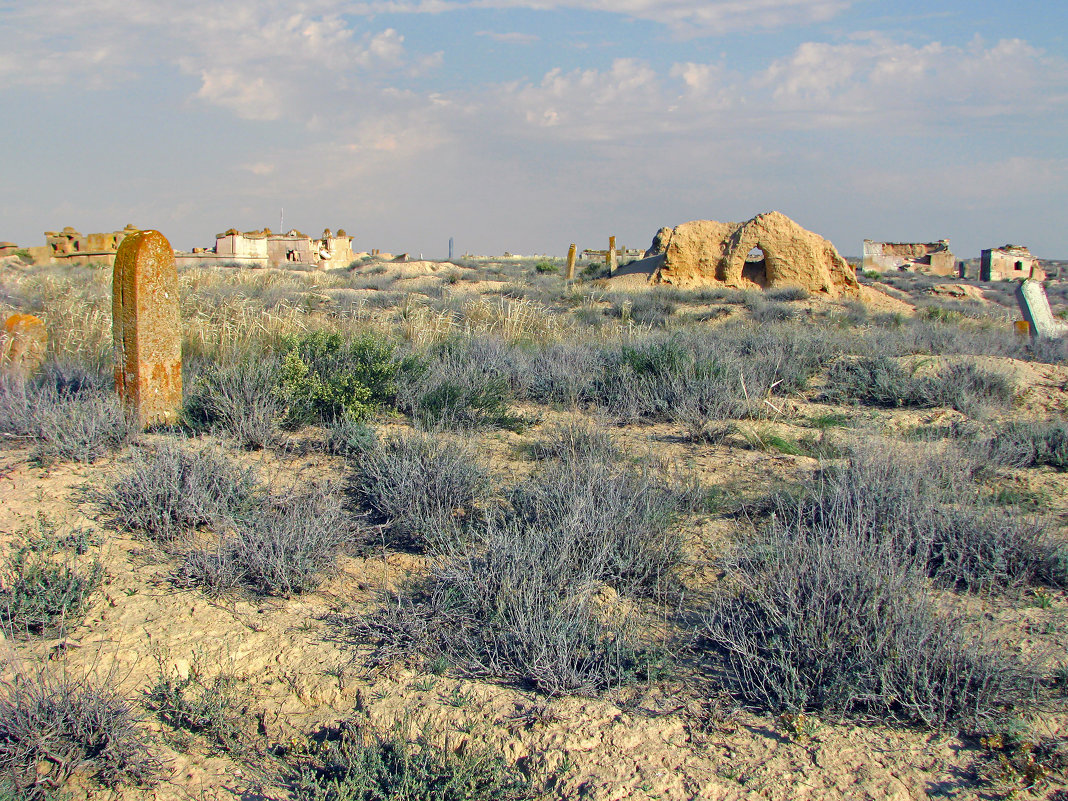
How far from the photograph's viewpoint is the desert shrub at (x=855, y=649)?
7.66ft

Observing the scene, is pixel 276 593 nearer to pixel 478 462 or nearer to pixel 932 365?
pixel 478 462

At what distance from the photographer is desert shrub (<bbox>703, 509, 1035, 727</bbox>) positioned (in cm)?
233

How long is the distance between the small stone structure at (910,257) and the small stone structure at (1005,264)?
2195 mm

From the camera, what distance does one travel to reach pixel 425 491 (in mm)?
3891

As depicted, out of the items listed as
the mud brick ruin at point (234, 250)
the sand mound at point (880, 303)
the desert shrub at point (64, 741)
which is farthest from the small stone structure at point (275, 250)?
the desert shrub at point (64, 741)

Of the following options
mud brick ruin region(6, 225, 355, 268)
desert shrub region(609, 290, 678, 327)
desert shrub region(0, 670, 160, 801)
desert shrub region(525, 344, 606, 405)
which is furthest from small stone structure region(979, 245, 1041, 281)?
desert shrub region(0, 670, 160, 801)

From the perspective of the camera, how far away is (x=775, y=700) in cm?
245

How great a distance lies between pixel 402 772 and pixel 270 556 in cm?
143

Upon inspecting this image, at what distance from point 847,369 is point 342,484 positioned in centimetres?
540

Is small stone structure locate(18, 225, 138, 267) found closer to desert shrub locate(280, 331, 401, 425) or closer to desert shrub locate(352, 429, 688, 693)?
desert shrub locate(280, 331, 401, 425)

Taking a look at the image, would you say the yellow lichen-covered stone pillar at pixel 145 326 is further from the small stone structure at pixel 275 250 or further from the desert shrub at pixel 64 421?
the small stone structure at pixel 275 250

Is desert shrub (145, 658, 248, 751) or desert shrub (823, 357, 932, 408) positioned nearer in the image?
desert shrub (145, 658, 248, 751)

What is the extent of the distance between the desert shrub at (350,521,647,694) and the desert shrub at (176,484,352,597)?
0.46 meters

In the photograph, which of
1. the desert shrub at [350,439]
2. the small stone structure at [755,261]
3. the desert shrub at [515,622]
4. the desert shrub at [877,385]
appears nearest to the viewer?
the desert shrub at [515,622]
